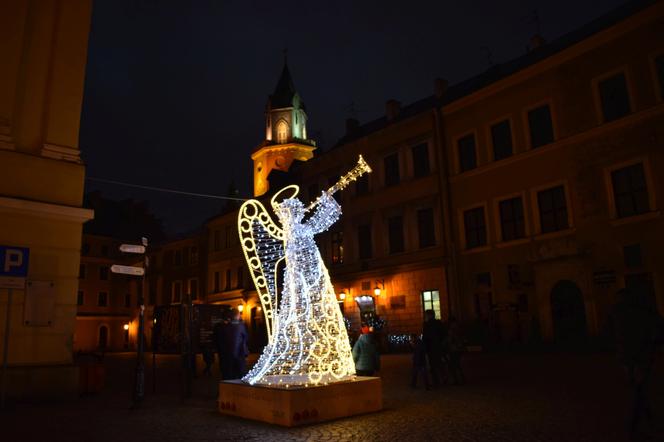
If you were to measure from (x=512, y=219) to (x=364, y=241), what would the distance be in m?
8.93

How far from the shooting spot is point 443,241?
24719 millimetres

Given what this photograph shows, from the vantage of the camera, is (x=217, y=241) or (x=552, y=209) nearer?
(x=552, y=209)

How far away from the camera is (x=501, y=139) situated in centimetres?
2330

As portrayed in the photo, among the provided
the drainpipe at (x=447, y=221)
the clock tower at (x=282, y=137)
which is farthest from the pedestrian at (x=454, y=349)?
the clock tower at (x=282, y=137)

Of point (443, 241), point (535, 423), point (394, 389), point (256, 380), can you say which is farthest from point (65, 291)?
point (443, 241)

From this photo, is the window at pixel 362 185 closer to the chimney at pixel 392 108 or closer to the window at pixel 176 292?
the chimney at pixel 392 108

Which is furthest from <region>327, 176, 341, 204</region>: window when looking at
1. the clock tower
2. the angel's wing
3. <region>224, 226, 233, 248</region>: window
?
the angel's wing

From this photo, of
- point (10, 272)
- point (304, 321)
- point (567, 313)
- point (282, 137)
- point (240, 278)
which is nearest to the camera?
point (304, 321)

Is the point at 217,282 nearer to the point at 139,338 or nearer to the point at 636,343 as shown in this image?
the point at 139,338

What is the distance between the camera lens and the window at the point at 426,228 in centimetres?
2555

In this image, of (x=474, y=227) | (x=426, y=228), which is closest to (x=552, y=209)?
(x=474, y=227)

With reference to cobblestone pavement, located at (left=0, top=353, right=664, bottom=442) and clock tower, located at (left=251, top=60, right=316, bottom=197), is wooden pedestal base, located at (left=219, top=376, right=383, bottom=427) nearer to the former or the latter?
cobblestone pavement, located at (left=0, top=353, right=664, bottom=442)

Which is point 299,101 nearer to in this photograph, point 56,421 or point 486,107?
point 486,107

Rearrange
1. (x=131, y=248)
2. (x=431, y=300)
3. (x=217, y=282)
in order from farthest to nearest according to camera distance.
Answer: (x=217, y=282), (x=431, y=300), (x=131, y=248)
